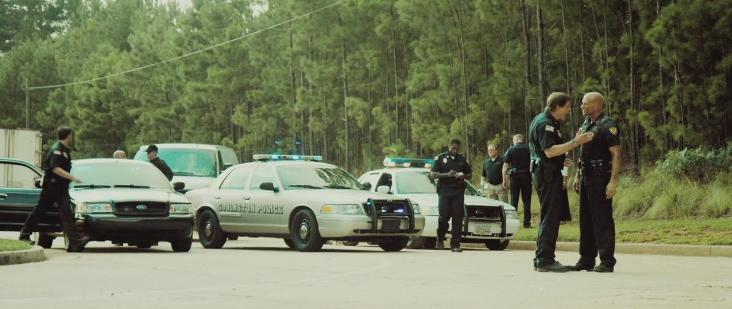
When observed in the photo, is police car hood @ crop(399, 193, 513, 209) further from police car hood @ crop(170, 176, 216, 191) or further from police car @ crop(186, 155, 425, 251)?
police car hood @ crop(170, 176, 216, 191)

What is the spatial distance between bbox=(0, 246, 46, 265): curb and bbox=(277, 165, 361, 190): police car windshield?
16.2 ft

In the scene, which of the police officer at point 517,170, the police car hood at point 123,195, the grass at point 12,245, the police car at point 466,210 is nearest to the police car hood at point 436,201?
the police car at point 466,210

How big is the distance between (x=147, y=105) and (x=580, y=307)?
8127cm

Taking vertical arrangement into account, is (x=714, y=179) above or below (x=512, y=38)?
below

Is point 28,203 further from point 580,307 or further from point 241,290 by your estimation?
point 580,307

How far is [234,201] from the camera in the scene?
21312 mm

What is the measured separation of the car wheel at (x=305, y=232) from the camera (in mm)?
19781

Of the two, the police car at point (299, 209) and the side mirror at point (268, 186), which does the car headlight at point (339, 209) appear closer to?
the police car at point (299, 209)

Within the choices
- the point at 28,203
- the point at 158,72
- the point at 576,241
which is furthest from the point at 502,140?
the point at 158,72

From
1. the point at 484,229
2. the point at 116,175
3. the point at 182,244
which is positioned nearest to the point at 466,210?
the point at 484,229

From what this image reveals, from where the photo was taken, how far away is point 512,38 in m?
46.1

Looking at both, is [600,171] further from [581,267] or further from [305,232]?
[305,232]

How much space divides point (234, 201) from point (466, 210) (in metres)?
3.86

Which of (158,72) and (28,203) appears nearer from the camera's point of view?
(28,203)
